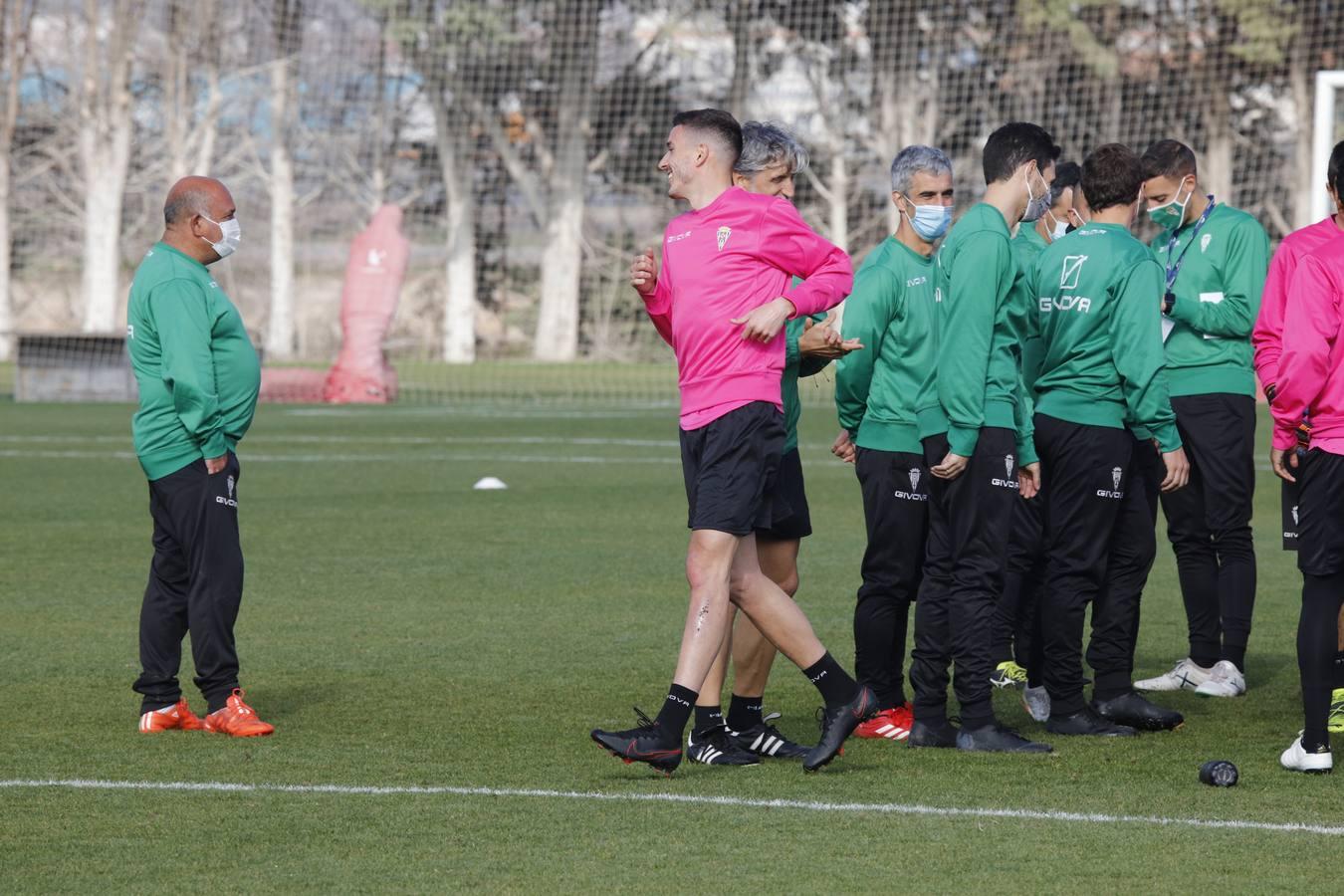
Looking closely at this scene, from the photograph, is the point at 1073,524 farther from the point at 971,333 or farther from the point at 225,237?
the point at 225,237

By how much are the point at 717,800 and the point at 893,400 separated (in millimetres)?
1713

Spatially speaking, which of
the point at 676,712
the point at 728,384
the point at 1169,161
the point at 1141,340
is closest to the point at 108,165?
the point at 1169,161

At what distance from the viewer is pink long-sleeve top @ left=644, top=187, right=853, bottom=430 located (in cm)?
614

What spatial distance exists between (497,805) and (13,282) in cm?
4989

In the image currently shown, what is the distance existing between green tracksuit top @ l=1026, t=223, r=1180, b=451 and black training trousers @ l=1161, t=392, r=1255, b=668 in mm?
966

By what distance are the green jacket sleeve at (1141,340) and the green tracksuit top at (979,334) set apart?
46cm

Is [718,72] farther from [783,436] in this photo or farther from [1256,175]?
[783,436]

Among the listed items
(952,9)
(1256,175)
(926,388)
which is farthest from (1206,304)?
(1256,175)

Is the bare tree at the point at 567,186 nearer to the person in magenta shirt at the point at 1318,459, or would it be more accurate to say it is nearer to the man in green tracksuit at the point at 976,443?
the man in green tracksuit at the point at 976,443

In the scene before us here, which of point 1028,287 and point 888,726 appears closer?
point 1028,287

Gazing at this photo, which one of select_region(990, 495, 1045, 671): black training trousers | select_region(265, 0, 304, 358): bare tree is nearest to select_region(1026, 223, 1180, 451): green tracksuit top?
select_region(990, 495, 1045, 671): black training trousers

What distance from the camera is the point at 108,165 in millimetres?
45719

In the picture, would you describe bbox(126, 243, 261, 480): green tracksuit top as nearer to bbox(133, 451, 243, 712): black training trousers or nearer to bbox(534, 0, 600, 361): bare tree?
bbox(133, 451, 243, 712): black training trousers

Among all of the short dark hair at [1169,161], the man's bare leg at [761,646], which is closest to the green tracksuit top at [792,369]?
the man's bare leg at [761,646]
